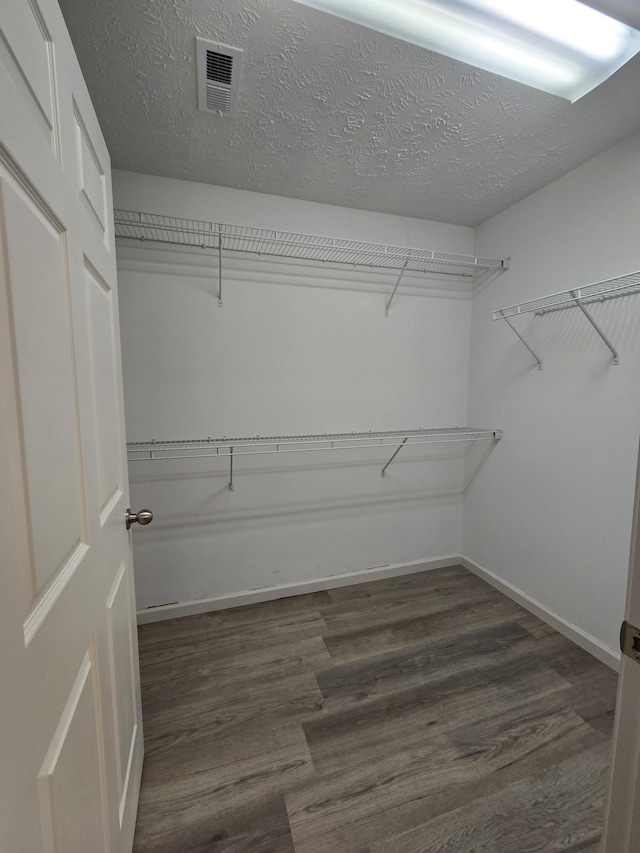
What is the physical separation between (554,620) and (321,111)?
2678mm

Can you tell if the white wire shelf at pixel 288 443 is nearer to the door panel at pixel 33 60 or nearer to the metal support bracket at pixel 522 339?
the metal support bracket at pixel 522 339

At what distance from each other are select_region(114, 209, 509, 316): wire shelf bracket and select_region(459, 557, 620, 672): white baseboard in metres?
1.88

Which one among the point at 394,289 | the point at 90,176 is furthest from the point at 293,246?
the point at 90,176

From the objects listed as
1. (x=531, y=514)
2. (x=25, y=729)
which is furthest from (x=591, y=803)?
(x=25, y=729)

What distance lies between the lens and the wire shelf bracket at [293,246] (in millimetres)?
1743

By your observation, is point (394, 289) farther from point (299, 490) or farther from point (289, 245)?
point (299, 490)

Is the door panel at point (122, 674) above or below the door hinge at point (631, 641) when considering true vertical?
below

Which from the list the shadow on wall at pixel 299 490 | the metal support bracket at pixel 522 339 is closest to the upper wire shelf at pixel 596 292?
the metal support bracket at pixel 522 339

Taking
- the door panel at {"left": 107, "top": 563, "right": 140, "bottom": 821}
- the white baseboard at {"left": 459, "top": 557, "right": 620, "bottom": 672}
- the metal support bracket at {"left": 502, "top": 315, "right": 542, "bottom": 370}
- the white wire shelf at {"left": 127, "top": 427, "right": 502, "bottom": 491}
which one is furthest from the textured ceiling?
the white baseboard at {"left": 459, "top": 557, "right": 620, "bottom": 672}

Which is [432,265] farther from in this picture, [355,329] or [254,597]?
[254,597]

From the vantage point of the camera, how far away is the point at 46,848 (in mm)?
452

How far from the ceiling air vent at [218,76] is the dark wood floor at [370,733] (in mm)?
2367

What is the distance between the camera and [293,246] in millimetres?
1974

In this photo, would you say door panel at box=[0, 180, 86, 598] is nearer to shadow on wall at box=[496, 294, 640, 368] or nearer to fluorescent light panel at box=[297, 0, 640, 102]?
fluorescent light panel at box=[297, 0, 640, 102]
